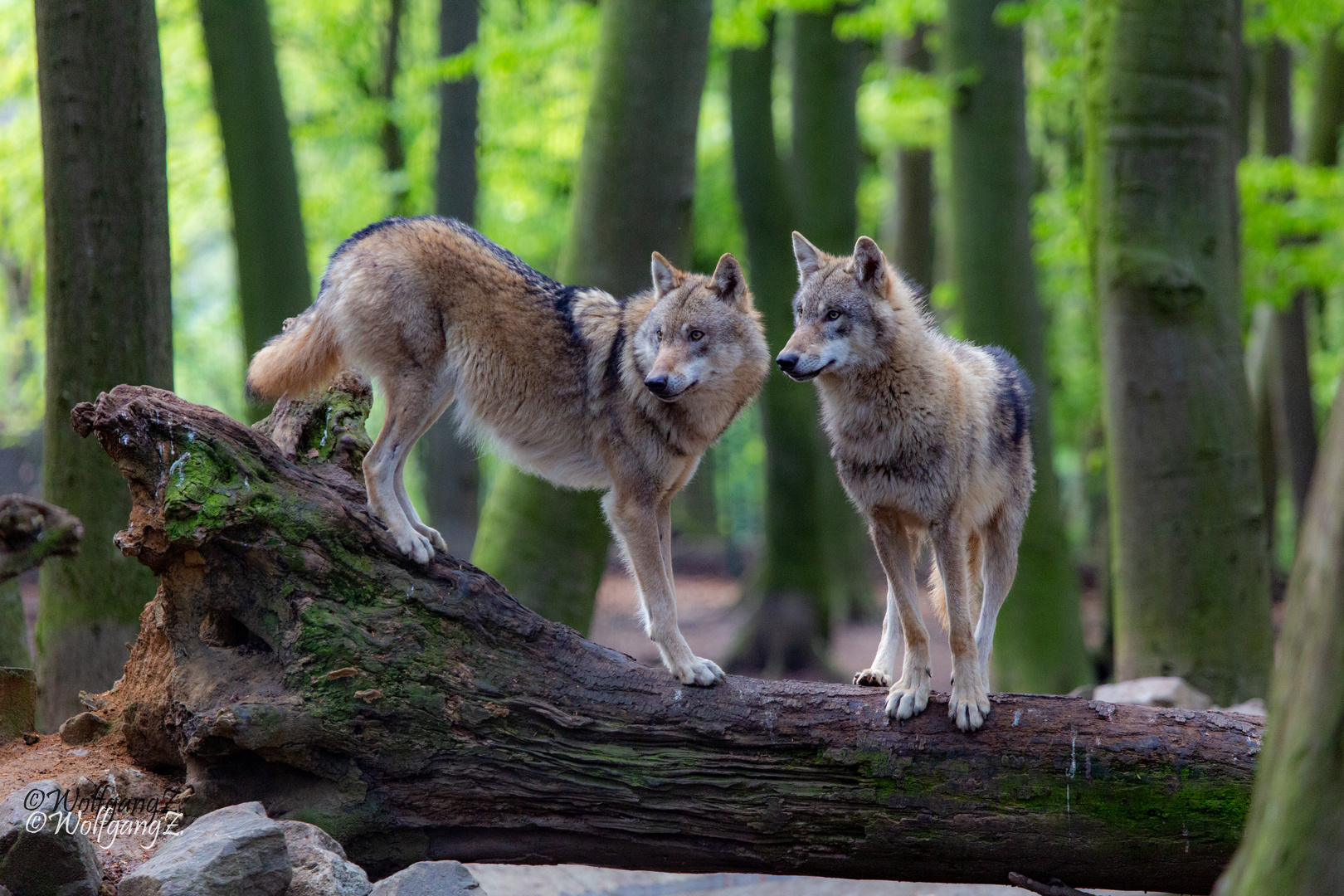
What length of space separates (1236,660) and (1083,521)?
63.4ft

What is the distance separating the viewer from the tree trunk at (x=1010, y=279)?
29.2ft

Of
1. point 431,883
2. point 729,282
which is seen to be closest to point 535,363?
point 729,282

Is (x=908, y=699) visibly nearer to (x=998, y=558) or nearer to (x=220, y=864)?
(x=998, y=558)

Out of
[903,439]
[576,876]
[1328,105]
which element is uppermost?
[1328,105]

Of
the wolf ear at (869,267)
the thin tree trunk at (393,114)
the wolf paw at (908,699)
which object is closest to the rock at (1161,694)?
the wolf paw at (908,699)

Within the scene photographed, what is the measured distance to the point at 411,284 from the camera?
488cm

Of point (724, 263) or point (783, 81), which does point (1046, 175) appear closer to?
point (783, 81)

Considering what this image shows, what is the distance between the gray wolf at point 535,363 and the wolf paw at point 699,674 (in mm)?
372

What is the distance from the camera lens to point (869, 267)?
4.44 m

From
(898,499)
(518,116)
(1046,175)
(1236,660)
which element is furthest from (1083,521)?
(898,499)

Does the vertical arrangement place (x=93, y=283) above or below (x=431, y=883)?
above

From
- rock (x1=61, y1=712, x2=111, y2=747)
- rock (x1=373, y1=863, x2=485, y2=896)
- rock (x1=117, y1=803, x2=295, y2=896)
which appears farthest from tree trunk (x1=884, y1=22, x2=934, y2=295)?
rock (x1=117, y1=803, x2=295, y2=896)

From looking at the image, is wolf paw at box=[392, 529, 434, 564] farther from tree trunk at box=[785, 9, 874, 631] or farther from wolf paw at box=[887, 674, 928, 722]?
tree trunk at box=[785, 9, 874, 631]

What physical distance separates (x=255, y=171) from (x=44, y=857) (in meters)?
6.72
